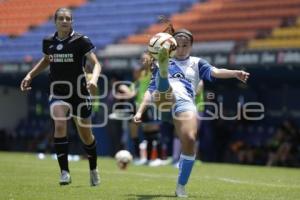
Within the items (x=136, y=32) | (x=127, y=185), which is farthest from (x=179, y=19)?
(x=127, y=185)

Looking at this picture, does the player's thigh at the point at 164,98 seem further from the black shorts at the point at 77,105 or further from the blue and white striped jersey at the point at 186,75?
the black shorts at the point at 77,105

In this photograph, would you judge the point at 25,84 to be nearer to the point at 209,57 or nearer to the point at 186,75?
the point at 186,75

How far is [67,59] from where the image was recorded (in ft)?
31.6

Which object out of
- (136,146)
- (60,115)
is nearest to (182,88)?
(60,115)

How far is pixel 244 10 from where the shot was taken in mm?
22812

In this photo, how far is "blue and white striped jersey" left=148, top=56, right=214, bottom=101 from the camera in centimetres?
873

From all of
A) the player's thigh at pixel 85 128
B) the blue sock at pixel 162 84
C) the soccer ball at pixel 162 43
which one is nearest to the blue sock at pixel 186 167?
the blue sock at pixel 162 84

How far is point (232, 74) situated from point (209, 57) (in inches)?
399

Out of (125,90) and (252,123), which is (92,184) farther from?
(252,123)

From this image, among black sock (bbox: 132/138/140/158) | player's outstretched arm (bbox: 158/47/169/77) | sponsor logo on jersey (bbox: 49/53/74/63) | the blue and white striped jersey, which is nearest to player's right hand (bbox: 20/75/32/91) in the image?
sponsor logo on jersey (bbox: 49/53/74/63)

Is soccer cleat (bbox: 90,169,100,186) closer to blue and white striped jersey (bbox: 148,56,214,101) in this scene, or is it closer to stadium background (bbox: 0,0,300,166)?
blue and white striped jersey (bbox: 148,56,214,101)

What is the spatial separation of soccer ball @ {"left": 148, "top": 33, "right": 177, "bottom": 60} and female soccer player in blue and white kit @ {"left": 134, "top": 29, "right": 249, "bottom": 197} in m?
0.16

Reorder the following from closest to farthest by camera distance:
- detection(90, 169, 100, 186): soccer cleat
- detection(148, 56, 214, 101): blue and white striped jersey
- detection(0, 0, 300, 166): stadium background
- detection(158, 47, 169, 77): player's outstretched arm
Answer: detection(158, 47, 169, 77): player's outstretched arm → detection(148, 56, 214, 101): blue and white striped jersey → detection(90, 169, 100, 186): soccer cleat → detection(0, 0, 300, 166): stadium background

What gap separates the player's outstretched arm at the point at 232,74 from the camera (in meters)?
8.38
